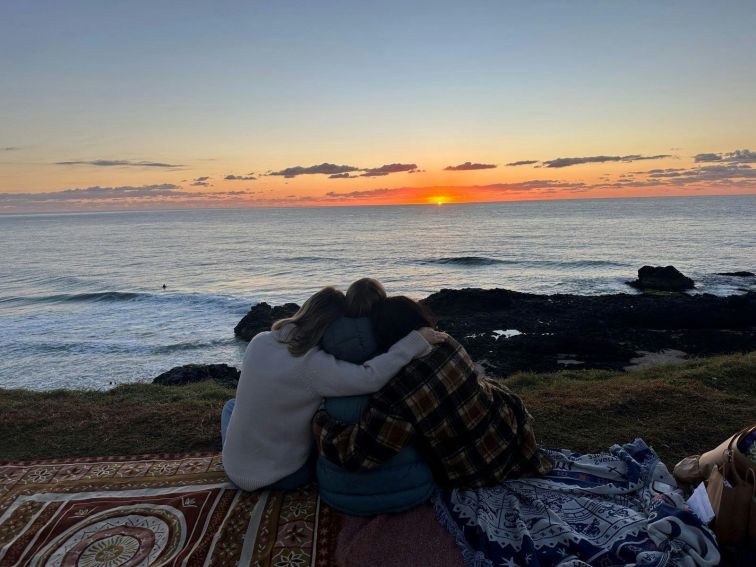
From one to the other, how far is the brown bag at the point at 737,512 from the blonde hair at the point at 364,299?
2.59m

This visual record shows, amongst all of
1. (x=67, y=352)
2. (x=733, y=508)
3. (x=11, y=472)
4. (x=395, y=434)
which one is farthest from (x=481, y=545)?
(x=67, y=352)

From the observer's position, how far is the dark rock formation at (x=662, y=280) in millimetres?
28188

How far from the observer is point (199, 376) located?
44.1ft

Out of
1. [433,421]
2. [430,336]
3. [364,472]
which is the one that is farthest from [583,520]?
[430,336]

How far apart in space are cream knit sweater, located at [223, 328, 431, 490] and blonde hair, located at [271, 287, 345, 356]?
0.08 meters

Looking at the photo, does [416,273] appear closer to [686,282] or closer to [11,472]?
[686,282]

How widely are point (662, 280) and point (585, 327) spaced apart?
12.6 meters

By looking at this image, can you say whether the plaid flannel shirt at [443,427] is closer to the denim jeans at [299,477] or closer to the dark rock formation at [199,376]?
the denim jeans at [299,477]

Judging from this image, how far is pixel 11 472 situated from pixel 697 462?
6005 millimetres

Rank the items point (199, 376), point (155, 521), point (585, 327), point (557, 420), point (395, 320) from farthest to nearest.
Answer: point (585, 327) → point (199, 376) → point (557, 420) → point (155, 521) → point (395, 320)

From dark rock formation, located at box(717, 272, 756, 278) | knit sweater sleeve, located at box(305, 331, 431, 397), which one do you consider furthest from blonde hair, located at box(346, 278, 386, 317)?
dark rock formation, located at box(717, 272, 756, 278)

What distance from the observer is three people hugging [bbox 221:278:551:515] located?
3587mm

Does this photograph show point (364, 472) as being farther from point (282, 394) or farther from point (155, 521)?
point (155, 521)

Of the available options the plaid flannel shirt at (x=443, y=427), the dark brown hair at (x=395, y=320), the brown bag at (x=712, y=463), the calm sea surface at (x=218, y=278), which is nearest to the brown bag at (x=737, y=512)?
the brown bag at (x=712, y=463)
